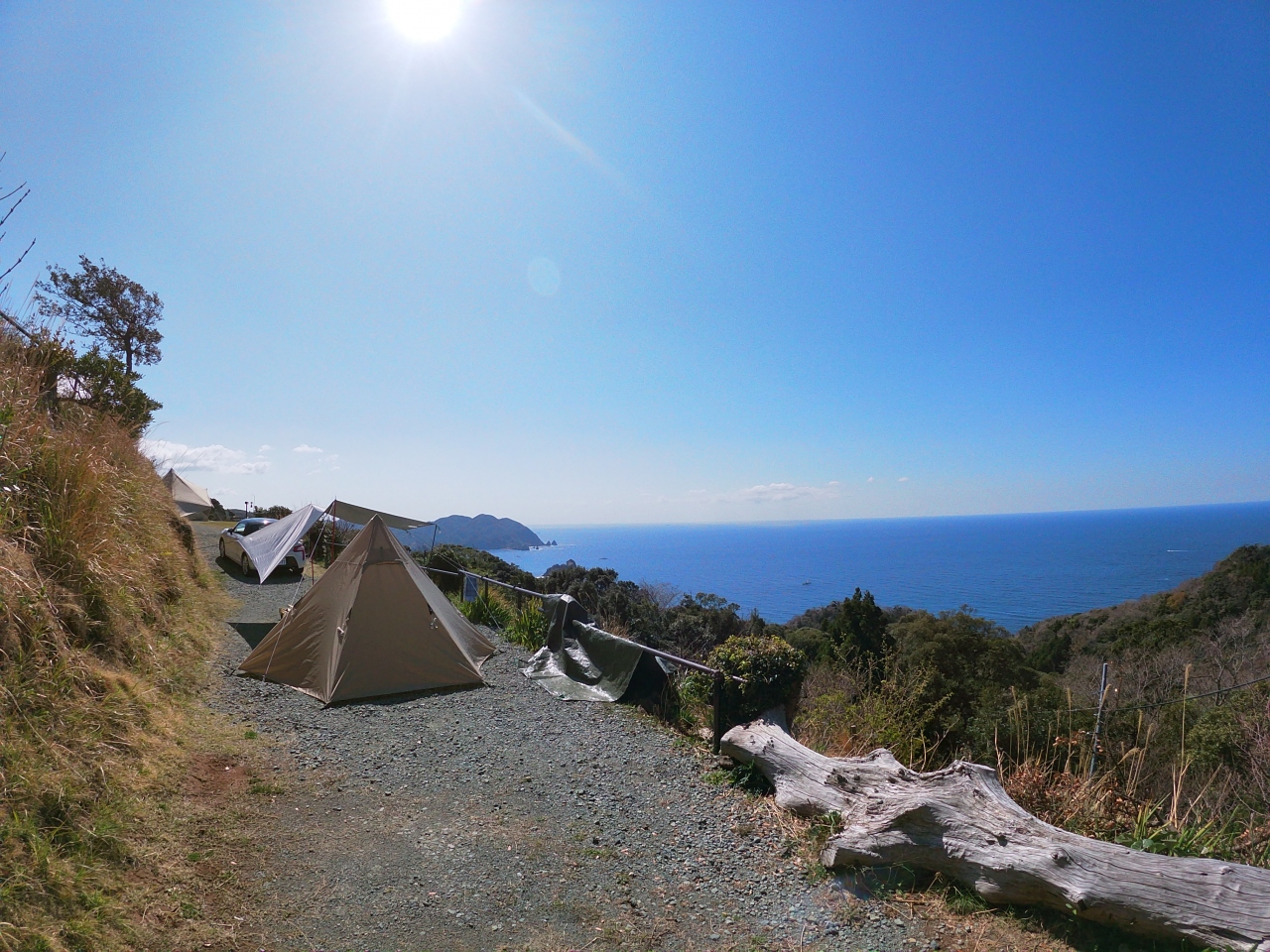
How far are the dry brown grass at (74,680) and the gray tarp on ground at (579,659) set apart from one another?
159 inches

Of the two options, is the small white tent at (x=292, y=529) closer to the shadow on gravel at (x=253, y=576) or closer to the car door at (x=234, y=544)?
the shadow on gravel at (x=253, y=576)

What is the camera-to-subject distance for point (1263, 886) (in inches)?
104

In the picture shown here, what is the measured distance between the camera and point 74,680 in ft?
12.1

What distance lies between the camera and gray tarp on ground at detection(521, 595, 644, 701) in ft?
24.4

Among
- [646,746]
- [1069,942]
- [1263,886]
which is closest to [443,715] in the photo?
[646,746]

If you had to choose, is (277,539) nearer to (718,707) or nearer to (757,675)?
(718,707)

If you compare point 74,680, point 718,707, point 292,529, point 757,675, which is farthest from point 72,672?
point 292,529

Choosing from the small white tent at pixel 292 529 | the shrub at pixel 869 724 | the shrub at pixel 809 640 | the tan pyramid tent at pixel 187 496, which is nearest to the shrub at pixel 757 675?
the shrub at pixel 869 724

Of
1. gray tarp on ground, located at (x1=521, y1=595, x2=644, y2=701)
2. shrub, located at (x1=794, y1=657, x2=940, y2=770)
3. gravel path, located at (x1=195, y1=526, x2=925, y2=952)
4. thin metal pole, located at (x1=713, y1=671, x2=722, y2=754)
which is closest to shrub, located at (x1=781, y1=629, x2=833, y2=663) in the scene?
gray tarp on ground, located at (x1=521, y1=595, x2=644, y2=701)

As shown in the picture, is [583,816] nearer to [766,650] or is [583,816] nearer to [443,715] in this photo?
[766,650]

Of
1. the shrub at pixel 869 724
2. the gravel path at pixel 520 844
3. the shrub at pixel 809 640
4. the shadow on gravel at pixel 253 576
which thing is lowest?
the shrub at pixel 809 640

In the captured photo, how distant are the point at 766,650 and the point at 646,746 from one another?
158cm

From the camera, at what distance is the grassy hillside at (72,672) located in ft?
8.25

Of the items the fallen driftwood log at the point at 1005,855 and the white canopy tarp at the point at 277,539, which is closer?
the fallen driftwood log at the point at 1005,855
